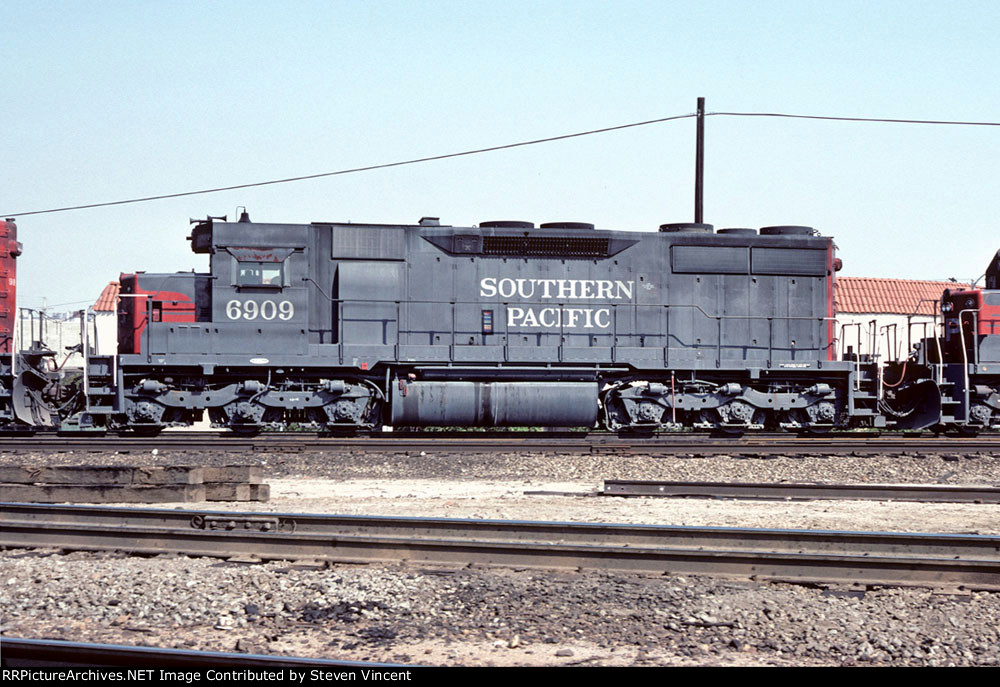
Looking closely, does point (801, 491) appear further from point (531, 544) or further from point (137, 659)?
point (137, 659)

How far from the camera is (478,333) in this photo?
1495 cm

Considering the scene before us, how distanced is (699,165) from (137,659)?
704 inches

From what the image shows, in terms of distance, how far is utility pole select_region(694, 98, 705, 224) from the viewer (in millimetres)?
19766

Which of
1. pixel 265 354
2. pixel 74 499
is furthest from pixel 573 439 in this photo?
pixel 74 499

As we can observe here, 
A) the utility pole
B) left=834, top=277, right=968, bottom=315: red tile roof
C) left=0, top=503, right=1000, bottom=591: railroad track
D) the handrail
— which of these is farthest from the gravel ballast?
left=834, top=277, right=968, bottom=315: red tile roof

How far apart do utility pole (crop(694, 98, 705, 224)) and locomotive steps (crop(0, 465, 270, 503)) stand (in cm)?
1265

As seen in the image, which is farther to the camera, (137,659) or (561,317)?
(561,317)

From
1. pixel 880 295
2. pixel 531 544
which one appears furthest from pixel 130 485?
pixel 880 295

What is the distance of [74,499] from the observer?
9375 millimetres

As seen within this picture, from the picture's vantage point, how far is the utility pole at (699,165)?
1977cm

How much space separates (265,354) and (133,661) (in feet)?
35.1

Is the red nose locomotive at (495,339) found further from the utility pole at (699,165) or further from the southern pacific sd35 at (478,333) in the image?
the utility pole at (699,165)

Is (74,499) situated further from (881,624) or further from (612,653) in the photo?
(881,624)

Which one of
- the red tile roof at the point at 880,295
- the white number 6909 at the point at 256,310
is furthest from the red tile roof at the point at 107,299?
the red tile roof at the point at 880,295
